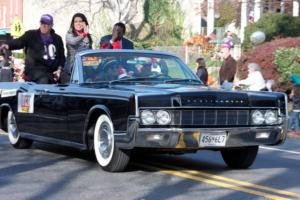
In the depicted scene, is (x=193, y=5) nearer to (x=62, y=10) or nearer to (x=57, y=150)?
(x=62, y=10)

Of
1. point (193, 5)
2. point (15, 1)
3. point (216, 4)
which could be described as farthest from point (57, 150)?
point (15, 1)

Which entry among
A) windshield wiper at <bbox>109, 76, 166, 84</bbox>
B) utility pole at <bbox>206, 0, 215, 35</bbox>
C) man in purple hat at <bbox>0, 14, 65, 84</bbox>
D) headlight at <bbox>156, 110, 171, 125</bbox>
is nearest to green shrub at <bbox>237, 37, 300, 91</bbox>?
man in purple hat at <bbox>0, 14, 65, 84</bbox>

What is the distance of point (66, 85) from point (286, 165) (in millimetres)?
3159

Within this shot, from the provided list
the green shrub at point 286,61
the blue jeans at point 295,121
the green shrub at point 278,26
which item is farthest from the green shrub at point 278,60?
the green shrub at point 278,26

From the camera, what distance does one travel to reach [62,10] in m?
47.2

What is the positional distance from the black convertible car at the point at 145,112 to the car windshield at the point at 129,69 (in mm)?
11

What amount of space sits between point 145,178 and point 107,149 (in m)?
0.63

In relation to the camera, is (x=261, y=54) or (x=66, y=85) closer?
(x=66, y=85)

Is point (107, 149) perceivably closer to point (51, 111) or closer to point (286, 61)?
point (51, 111)

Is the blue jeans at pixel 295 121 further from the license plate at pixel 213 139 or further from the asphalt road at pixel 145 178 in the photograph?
the license plate at pixel 213 139

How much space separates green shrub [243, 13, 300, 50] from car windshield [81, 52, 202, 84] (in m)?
19.3

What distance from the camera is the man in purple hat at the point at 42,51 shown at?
12070 millimetres

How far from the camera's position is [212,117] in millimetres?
8734

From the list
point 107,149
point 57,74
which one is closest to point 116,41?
point 57,74
